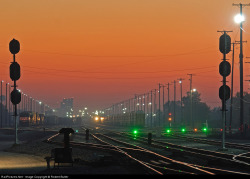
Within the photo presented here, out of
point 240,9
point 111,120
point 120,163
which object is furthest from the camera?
point 111,120

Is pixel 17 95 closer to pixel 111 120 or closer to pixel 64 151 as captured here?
pixel 64 151

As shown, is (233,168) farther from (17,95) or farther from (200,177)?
(17,95)

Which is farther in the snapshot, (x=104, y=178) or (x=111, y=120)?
(x=111, y=120)

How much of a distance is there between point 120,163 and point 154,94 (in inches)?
6010

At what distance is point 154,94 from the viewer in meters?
178

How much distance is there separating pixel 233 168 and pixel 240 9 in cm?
4807

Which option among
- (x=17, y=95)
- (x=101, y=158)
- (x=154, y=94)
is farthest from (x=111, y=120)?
(x=101, y=158)

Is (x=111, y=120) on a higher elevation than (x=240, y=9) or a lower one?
lower

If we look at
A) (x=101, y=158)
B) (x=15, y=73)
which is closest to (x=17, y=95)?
(x=15, y=73)

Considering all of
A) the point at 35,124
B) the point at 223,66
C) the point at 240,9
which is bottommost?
the point at 35,124

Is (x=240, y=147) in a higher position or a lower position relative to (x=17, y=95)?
lower

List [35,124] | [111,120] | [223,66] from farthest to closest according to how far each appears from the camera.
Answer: [111,120] < [35,124] < [223,66]

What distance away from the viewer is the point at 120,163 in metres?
25.9

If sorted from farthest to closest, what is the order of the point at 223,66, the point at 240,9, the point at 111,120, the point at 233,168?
the point at 111,120, the point at 240,9, the point at 223,66, the point at 233,168
